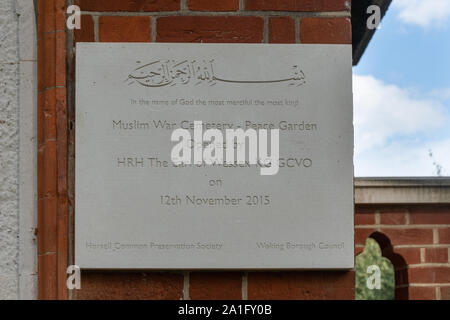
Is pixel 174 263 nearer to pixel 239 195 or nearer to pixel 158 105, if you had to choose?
pixel 239 195

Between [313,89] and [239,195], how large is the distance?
1.26ft

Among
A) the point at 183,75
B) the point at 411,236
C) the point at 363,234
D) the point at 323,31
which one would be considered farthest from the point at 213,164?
the point at 411,236

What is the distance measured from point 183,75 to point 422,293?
1911 mm

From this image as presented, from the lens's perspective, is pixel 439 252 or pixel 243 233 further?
pixel 439 252

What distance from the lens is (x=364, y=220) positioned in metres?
3.28

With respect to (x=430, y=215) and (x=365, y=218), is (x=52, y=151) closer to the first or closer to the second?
(x=365, y=218)

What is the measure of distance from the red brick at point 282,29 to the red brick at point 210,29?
0.03 metres

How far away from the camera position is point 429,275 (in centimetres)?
323

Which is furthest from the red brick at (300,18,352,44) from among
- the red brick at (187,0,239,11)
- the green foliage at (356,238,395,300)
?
the green foliage at (356,238,395,300)

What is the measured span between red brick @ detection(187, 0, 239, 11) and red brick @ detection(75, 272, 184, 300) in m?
0.80

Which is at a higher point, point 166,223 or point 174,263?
point 166,223

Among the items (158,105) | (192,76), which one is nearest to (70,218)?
(158,105)

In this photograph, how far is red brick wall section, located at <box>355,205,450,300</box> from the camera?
323cm

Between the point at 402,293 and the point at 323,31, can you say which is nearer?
the point at 323,31
